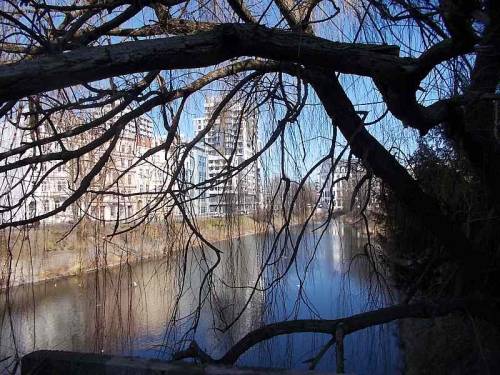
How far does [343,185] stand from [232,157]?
0.68 m

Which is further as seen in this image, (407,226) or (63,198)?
(407,226)

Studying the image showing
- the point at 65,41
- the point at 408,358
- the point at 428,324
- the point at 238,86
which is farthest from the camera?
the point at 428,324

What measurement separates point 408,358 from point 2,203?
14.4 feet

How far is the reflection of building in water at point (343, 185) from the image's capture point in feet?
8.79

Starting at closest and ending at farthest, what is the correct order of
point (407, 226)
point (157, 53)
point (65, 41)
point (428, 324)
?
point (157, 53), point (65, 41), point (407, 226), point (428, 324)

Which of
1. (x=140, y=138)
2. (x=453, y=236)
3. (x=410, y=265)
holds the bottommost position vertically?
(x=410, y=265)

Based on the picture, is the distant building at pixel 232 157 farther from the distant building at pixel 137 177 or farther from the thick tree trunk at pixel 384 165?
the thick tree trunk at pixel 384 165

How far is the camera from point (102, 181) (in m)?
2.75

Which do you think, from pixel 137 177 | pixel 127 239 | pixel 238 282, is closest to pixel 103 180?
pixel 137 177

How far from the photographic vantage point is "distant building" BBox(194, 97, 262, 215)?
254cm

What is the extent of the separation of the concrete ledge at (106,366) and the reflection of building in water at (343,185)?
1.20 metres

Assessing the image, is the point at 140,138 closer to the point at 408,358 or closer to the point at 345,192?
the point at 345,192

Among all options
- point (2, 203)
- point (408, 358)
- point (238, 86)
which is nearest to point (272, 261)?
point (238, 86)

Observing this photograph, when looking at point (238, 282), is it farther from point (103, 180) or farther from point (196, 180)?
point (103, 180)
